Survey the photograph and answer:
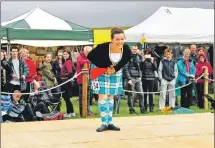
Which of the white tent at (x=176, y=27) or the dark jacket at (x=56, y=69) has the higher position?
the white tent at (x=176, y=27)

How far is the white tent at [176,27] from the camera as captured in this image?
16.7 metres

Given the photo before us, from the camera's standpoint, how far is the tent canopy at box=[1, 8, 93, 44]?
13.8 metres

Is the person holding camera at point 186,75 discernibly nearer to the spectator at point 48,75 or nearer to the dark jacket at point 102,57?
the spectator at point 48,75

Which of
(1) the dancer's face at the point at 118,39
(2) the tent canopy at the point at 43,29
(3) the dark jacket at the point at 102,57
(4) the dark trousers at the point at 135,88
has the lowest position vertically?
(4) the dark trousers at the point at 135,88

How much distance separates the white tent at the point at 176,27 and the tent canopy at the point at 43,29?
6.70 ft

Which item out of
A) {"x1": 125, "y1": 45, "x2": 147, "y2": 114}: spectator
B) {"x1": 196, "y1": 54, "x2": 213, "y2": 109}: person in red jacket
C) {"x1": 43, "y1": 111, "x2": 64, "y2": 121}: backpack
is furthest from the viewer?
{"x1": 196, "y1": 54, "x2": 213, "y2": 109}: person in red jacket

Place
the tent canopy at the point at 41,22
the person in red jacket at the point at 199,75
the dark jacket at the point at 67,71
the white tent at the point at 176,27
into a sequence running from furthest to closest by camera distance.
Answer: the white tent at the point at 176,27 → the tent canopy at the point at 41,22 → the person in red jacket at the point at 199,75 → the dark jacket at the point at 67,71

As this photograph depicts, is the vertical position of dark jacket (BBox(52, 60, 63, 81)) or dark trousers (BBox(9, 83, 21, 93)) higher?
dark jacket (BBox(52, 60, 63, 81))

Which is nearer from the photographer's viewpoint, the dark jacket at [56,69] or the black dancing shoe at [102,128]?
the black dancing shoe at [102,128]

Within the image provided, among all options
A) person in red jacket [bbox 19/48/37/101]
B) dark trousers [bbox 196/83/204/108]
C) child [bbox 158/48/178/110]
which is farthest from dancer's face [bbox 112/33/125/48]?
Result: dark trousers [bbox 196/83/204/108]

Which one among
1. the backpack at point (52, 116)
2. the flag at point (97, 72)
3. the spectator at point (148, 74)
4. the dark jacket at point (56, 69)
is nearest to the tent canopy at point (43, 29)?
the dark jacket at point (56, 69)

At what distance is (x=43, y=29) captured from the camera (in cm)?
1454

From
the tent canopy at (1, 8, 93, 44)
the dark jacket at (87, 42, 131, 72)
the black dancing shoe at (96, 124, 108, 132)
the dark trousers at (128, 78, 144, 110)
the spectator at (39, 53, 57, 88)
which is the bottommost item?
the black dancing shoe at (96, 124, 108, 132)

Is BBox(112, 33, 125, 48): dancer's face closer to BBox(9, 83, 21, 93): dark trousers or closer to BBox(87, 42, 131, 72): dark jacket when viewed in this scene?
BBox(87, 42, 131, 72): dark jacket
